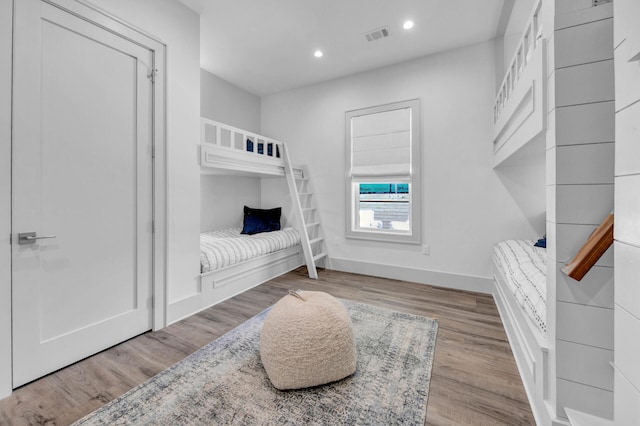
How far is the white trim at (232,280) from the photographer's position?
7.93 feet

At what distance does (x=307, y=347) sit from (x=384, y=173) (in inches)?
103

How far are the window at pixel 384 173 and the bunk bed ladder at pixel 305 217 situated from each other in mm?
559

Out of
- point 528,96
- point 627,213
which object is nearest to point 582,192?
point 627,213

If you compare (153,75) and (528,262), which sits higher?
(153,75)

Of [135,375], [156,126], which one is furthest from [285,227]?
[135,375]

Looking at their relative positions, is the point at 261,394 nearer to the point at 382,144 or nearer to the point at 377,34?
the point at 382,144

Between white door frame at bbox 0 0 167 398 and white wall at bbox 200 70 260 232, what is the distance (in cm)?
153

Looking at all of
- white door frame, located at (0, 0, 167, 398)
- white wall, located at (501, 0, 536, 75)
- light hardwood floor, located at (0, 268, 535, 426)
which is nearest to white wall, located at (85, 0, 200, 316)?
white door frame, located at (0, 0, 167, 398)

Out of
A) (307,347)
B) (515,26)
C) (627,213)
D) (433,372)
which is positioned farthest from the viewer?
(515,26)

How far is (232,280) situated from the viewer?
2.92m

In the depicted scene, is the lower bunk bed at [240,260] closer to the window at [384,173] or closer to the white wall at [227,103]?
the window at [384,173]

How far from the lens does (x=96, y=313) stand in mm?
1863

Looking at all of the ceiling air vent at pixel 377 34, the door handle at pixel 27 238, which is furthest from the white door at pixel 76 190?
the ceiling air vent at pixel 377 34

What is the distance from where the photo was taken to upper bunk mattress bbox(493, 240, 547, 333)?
4.51 feet
